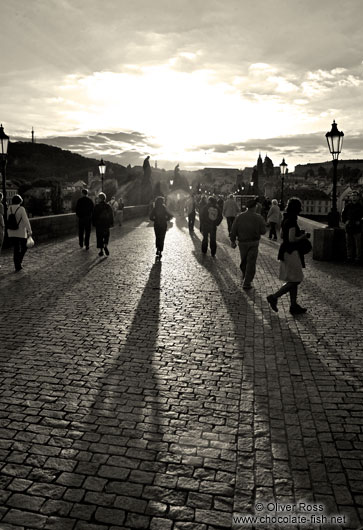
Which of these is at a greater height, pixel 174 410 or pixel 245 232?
pixel 245 232

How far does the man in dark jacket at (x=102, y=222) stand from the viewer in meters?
13.4

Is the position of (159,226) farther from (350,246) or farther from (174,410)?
(174,410)

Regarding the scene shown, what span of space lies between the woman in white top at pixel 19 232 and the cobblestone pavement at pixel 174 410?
2.89 metres

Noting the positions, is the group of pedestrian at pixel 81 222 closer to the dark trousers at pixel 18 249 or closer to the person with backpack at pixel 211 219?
the dark trousers at pixel 18 249

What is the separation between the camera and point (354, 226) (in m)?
12.7

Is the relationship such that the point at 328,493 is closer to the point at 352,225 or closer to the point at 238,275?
the point at 238,275

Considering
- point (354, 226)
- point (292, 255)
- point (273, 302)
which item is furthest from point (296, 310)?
point (354, 226)

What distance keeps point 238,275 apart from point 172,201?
122 ft

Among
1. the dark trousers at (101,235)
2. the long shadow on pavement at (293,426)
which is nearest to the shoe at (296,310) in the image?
the long shadow on pavement at (293,426)

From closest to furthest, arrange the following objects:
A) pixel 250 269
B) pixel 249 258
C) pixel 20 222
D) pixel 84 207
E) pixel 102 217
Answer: pixel 250 269 → pixel 249 258 → pixel 20 222 → pixel 102 217 → pixel 84 207

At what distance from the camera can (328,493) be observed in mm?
2932

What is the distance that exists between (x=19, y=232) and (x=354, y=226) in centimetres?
820

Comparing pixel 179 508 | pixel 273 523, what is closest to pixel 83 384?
pixel 179 508

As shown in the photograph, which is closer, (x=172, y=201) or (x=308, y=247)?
(x=308, y=247)
